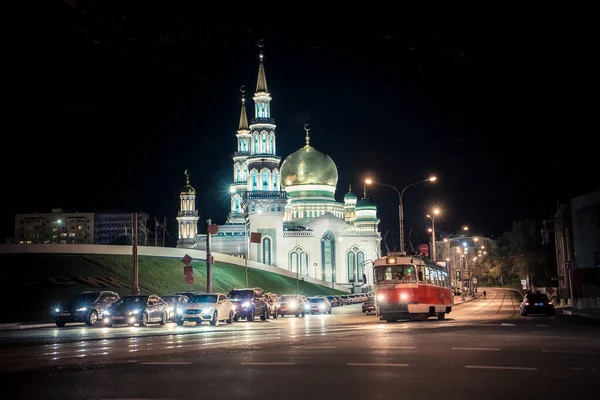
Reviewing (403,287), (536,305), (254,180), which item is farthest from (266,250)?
(403,287)

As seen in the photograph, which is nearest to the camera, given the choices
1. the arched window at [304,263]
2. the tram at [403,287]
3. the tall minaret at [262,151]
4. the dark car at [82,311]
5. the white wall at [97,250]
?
the tram at [403,287]

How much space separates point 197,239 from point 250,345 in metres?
103

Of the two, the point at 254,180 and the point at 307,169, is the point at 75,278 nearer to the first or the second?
the point at 254,180

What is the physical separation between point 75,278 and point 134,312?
29138mm

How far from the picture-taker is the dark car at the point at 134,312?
115 ft

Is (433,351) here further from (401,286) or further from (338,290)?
(338,290)

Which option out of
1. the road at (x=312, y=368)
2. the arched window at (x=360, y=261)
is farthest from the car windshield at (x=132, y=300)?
the arched window at (x=360, y=261)

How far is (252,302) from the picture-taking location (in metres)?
40.6

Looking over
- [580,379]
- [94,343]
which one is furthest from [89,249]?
[580,379]

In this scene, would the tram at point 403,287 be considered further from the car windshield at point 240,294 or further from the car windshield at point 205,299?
the car windshield at point 240,294

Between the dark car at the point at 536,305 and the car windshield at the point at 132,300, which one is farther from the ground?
the car windshield at the point at 132,300

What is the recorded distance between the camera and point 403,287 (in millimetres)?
33906

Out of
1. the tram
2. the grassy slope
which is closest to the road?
the tram

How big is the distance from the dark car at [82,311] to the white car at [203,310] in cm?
430
